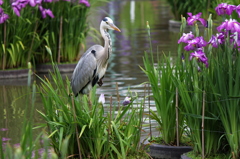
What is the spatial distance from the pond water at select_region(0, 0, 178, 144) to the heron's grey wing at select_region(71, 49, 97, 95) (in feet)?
1.99

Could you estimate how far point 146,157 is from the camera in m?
5.16

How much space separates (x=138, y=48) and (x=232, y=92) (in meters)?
9.11

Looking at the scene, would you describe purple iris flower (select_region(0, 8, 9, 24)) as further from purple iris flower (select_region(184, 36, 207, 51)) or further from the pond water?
purple iris flower (select_region(184, 36, 207, 51))

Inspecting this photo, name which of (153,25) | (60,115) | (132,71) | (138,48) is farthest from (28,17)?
(153,25)

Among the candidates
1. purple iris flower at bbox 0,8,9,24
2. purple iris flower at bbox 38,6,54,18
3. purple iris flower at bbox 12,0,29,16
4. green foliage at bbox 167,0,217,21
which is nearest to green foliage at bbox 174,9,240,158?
purple iris flower at bbox 12,0,29,16

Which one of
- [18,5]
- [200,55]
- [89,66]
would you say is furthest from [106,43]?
[18,5]

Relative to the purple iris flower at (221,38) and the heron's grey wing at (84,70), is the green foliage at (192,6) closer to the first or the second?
the heron's grey wing at (84,70)

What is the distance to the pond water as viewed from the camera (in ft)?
24.7

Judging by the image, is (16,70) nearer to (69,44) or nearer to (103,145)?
(69,44)

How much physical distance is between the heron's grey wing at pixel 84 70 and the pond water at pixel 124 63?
607mm

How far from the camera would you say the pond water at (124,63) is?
7541 mm

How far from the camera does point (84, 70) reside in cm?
598

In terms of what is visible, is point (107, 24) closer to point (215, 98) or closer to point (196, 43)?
point (196, 43)

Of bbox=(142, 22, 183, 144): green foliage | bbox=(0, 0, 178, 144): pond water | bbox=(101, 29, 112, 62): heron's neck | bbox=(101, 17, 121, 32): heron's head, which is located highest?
bbox=(101, 17, 121, 32): heron's head
